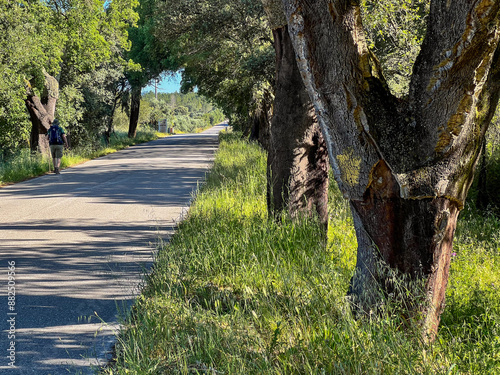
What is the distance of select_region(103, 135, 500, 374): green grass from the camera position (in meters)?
3.13

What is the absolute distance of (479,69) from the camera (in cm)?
341

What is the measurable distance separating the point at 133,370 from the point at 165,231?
512cm

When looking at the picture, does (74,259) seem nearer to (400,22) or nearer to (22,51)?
(400,22)

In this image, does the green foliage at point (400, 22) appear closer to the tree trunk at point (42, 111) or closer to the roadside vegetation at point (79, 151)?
the roadside vegetation at point (79, 151)

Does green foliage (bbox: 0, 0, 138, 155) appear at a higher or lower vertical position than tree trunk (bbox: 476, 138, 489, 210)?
higher

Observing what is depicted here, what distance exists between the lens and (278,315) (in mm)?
3732

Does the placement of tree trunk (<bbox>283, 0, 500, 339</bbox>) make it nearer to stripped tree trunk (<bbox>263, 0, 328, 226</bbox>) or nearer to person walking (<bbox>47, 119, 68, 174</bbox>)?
stripped tree trunk (<bbox>263, 0, 328, 226</bbox>)

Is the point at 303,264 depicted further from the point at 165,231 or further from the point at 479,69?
the point at 165,231

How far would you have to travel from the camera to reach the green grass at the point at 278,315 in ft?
10.3

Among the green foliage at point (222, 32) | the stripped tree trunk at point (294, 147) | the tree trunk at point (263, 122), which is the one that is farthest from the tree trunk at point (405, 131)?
the tree trunk at point (263, 122)

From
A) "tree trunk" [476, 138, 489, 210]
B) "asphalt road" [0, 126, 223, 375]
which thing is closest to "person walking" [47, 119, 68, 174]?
"asphalt road" [0, 126, 223, 375]

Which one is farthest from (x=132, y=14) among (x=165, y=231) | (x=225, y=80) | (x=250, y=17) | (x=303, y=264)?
(x=303, y=264)

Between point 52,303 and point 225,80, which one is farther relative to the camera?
point 225,80

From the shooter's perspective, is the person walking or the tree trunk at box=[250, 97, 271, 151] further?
the tree trunk at box=[250, 97, 271, 151]
